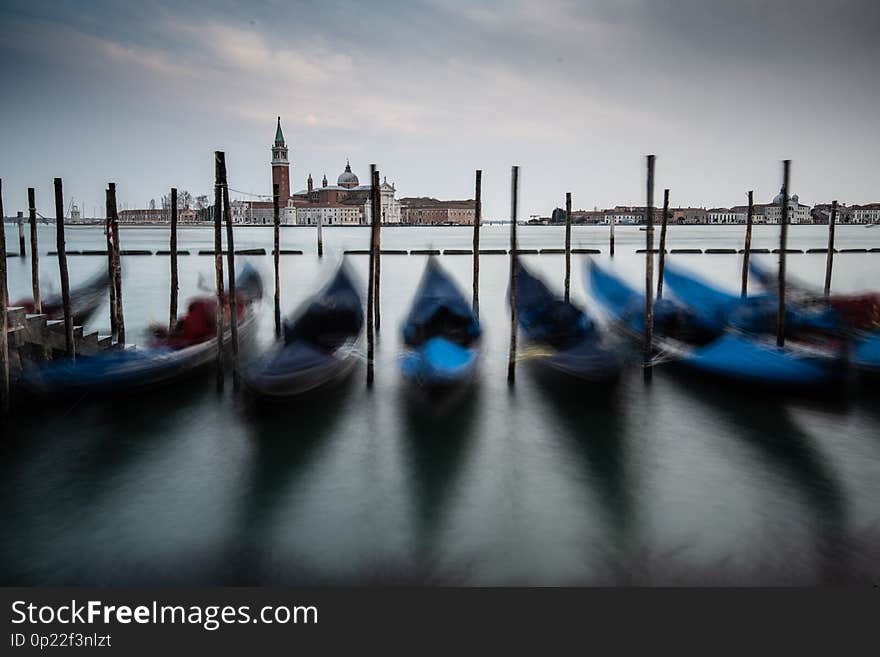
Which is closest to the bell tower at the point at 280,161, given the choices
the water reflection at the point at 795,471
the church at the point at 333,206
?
the church at the point at 333,206

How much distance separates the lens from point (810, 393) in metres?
6.46

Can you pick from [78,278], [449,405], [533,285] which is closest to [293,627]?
[449,405]

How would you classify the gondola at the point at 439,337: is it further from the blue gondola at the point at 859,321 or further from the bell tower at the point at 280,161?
the bell tower at the point at 280,161

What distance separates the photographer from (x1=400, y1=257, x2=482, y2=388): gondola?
6.94 metres

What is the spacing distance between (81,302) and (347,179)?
95.7m

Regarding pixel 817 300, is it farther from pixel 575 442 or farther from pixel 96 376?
pixel 96 376

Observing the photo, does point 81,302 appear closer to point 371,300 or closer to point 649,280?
point 371,300

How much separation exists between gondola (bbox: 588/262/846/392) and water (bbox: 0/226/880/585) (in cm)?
29

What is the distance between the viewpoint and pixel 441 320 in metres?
8.05

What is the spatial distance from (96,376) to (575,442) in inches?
176

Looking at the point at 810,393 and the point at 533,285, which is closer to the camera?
the point at 810,393

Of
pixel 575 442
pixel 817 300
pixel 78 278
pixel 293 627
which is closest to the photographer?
pixel 293 627

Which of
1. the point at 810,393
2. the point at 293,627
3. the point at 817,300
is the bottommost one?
the point at 293,627

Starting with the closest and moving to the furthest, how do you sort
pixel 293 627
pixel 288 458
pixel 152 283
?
pixel 293 627 < pixel 288 458 < pixel 152 283
